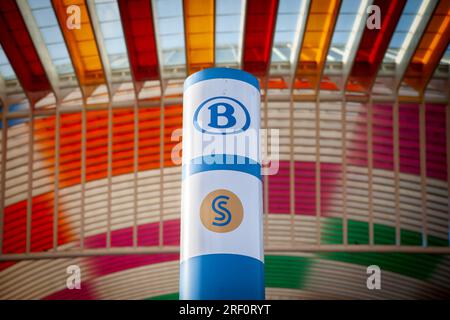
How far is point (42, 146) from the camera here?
24.2m

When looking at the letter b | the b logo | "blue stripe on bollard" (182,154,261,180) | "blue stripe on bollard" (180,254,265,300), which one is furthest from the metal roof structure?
"blue stripe on bollard" (180,254,265,300)

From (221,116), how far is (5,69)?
14186 mm

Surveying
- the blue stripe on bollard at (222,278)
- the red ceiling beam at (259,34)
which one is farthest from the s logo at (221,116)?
the red ceiling beam at (259,34)

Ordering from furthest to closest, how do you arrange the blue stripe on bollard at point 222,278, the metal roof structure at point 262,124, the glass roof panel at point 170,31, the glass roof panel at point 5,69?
1. the glass roof panel at point 5,69
2. the metal roof structure at point 262,124
3. the glass roof panel at point 170,31
4. the blue stripe on bollard at point 222,278

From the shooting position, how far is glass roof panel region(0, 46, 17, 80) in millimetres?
19644

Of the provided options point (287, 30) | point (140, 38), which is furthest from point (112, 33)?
point (287, 30)

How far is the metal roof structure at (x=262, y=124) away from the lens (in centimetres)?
1842

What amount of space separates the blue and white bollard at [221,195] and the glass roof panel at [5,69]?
1268cm

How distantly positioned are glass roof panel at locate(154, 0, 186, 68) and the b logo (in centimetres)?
1093

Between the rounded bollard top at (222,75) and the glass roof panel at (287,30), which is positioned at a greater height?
the glass roof panel at (287,30)

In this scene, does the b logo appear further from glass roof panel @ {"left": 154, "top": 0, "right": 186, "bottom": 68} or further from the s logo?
glass roof panel @ {"left": 154, "top": 0, "right": 186, "bottom": 68}

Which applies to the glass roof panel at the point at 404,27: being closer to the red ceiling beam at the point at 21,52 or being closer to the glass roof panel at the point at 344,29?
the glass roof panel at the point at 344,29

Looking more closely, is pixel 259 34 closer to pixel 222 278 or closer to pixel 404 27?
pixel 404 27
